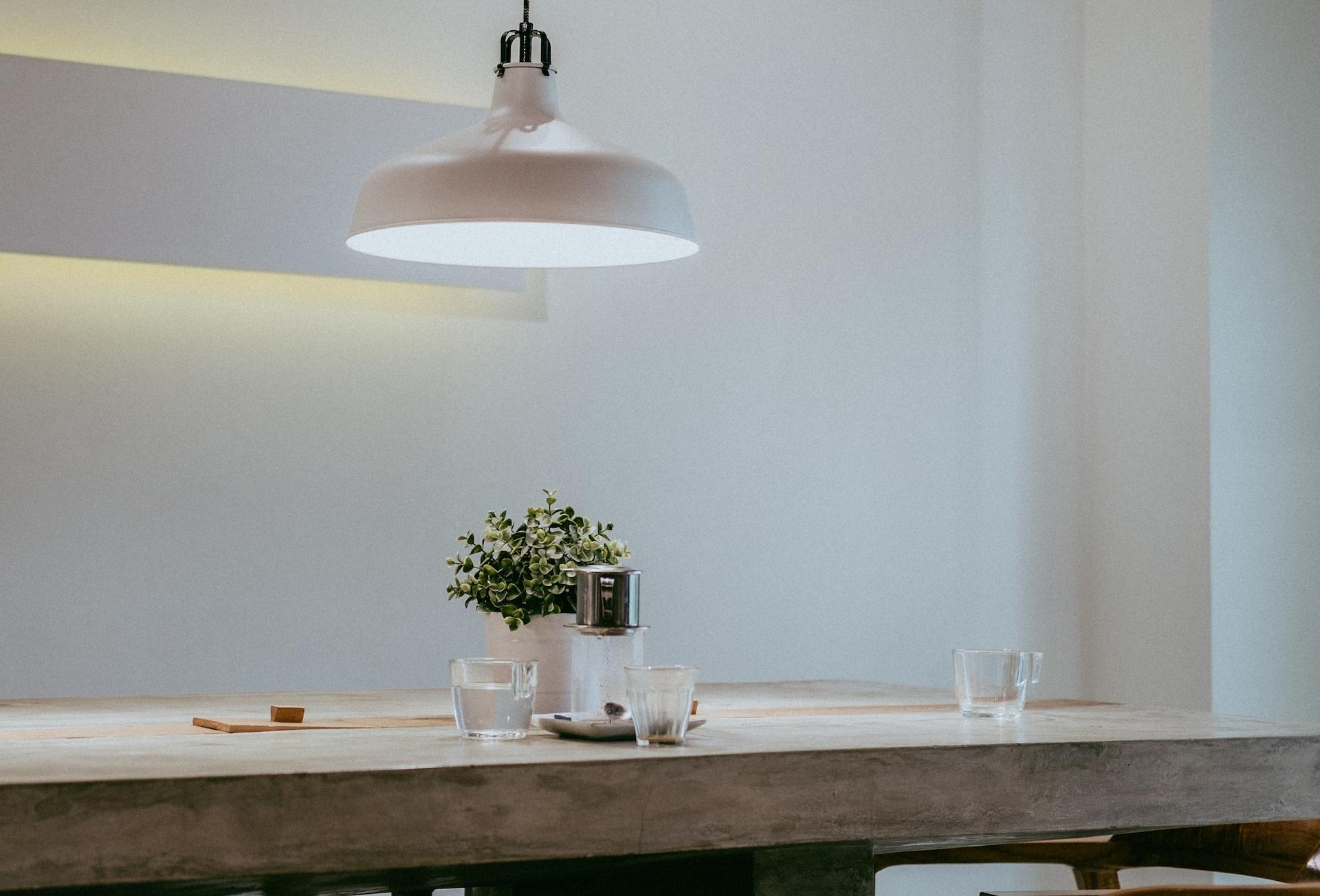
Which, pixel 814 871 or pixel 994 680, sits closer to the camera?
pixel 814 871

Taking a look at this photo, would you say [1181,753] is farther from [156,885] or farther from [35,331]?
[35,331]

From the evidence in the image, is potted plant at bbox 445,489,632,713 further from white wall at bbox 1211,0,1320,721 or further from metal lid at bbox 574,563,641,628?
white wall at bbox 1211,0,1320,721

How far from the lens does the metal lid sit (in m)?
1.74

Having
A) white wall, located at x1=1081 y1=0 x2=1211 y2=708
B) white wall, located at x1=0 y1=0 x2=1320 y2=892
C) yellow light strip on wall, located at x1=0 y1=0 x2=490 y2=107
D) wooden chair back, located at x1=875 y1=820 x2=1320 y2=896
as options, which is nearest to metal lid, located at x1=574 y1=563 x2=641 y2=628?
wooden chair back, located at x1=875 y1=820 x2=1320 y2=896

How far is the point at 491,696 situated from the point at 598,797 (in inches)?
10.3

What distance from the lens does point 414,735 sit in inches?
64.2

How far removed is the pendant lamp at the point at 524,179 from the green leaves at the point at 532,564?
389 millimetres

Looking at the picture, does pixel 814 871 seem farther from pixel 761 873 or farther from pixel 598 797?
pixel 598 797

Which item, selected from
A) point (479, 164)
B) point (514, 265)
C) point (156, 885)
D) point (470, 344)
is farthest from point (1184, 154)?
point (156, 885)

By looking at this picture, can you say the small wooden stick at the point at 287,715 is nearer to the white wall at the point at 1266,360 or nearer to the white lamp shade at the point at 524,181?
the white lamp shade at the point at 524,181

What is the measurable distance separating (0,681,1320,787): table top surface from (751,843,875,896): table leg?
12 centimetres

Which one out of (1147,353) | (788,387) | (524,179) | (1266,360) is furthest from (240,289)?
(1266,360)

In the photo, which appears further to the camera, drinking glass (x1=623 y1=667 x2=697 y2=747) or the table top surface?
drinking glass (x1=623 y1=667 x2=697 y2=747)

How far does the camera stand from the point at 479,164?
1.92 metres
